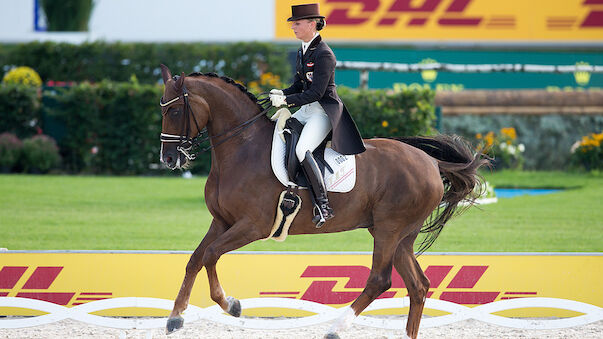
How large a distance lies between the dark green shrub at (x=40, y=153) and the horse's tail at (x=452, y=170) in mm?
11365

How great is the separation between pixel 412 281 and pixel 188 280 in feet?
5.05

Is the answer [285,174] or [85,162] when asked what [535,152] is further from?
[285,174]

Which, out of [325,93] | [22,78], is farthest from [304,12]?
[22,78]

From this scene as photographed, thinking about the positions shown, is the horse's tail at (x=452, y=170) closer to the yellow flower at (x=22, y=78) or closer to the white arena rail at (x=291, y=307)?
the white arena rail at (x=291, y=307)

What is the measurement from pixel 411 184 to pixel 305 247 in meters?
3.66

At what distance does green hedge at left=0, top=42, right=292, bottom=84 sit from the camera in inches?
765

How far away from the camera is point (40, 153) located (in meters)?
15.6

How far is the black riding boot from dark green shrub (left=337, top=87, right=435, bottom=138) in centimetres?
883

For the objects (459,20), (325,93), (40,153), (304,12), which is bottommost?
(40,153)

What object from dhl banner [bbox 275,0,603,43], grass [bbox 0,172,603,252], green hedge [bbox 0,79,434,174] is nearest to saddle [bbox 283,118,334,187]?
grass [bbox 0,172,603,252]

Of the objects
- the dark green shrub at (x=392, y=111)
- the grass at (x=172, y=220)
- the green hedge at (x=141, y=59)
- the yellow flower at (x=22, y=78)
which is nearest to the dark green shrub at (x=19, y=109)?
the yellow flower at (x=22, y=78)

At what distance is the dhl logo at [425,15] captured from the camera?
21781 mm

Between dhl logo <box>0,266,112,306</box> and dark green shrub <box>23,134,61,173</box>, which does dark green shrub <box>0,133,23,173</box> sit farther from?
dhl logo <box>0,266,112,306</box>

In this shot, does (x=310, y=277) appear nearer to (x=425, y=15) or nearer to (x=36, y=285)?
(x=36, y=285)
